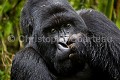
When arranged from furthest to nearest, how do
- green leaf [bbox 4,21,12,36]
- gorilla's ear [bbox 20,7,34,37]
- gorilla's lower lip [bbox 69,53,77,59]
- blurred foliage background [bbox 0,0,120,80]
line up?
green leaf [bbox 4,21,12,36], blurred foliage background [bbox 0,0,120,80], gorilla's ear [bbox 20,7,34,37], gorilla's lower lip [bbox 69,53,77,59]

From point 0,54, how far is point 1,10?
73 centimetres

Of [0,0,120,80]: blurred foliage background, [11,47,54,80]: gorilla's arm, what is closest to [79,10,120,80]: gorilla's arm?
[11,47,54,80]: gorilla's arm

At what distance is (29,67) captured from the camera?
4.50m

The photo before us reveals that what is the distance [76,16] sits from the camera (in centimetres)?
457

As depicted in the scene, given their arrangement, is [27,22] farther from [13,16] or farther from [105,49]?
[13,16]

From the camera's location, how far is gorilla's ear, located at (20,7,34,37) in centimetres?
478

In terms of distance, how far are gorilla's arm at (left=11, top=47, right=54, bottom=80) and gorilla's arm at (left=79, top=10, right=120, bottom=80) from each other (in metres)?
0.55

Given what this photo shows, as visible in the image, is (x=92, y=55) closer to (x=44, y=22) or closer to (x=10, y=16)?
(x=44, y=22)

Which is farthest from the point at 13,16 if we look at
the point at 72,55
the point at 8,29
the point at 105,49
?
the point at 72,55

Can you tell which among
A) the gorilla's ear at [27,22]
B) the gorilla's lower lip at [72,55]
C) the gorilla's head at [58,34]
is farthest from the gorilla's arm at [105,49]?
the gorilla's ear at [27,22]

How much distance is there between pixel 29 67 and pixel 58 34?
50 cm

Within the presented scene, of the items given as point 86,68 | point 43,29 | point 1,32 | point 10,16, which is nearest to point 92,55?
point 86,68

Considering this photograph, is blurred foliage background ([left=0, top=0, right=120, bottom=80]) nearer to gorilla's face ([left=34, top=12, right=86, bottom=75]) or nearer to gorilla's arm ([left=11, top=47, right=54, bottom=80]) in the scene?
gorilla's arm ([left=11, top=47, right=54, bottom=80])

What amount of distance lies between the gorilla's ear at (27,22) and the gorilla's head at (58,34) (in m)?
0.10
